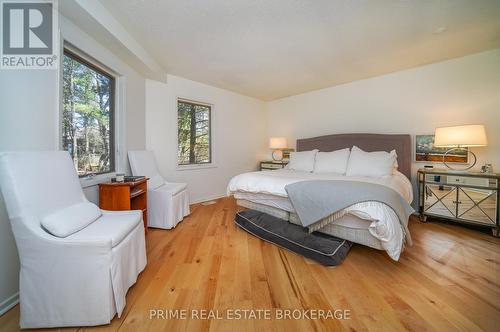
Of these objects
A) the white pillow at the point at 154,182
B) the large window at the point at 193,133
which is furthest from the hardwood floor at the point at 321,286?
the large window at the point at 193,133

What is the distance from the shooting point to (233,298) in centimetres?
144

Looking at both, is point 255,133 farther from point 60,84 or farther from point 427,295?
point 427,295

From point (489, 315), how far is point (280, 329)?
1.34 meters

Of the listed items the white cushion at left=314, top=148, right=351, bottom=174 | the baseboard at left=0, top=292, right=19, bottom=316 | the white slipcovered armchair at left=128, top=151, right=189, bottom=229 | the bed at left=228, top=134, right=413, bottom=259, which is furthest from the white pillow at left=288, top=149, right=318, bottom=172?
the baseboard at left=0, top=292, right=19, bottom=316

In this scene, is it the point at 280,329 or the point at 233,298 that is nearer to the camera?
the point at 280,329

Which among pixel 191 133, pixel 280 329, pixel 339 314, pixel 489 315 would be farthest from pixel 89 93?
pixel 489 315

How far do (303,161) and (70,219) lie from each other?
3180 millimetres

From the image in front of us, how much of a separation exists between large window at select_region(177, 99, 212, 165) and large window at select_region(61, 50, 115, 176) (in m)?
1.31

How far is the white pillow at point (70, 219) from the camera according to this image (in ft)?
3.99

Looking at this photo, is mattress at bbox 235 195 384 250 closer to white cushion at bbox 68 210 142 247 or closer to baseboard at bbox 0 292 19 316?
white cushion at bbox 68 210 142 247

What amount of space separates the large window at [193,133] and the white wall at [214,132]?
0.16 metres

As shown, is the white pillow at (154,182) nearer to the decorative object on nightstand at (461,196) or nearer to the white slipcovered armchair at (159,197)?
the white slipcovered armchair at (159,197)

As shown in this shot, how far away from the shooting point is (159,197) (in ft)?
9.04

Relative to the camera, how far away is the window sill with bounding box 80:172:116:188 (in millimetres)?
2191
